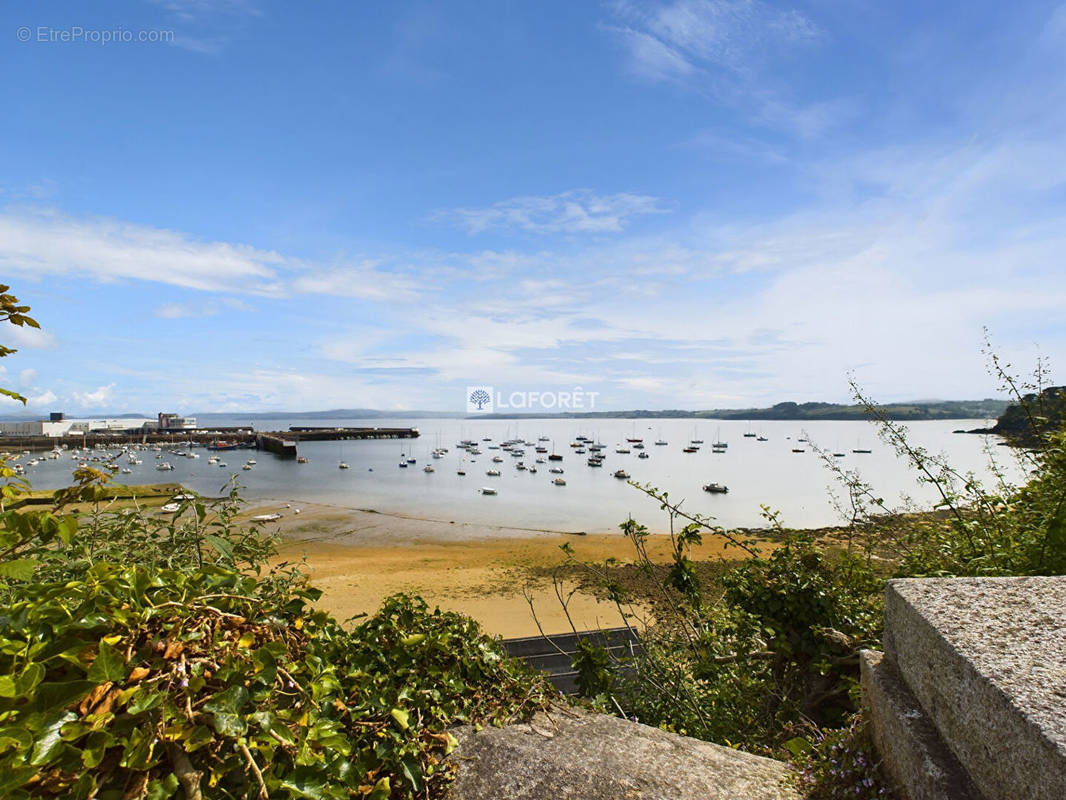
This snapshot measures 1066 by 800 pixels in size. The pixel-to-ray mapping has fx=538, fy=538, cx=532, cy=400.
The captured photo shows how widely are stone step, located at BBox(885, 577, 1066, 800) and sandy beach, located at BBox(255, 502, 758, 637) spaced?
8.19 metres

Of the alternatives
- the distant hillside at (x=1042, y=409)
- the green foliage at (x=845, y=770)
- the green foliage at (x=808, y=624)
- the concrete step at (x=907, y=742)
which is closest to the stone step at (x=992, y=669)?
the concrete step at (x=907, y=742)

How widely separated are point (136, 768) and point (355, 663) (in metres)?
1.10

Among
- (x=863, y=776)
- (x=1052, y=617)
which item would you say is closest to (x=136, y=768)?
(x=863, y=776)

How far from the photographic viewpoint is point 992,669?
1452mm

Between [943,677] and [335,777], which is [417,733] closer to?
[335,777]

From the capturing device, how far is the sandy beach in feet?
54.2

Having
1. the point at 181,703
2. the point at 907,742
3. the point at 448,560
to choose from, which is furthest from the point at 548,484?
the point at 181,703

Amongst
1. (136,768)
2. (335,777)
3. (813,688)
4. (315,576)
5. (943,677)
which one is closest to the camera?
(136,768)


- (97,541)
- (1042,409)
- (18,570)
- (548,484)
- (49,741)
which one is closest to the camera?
(49,741)

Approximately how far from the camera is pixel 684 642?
4.61 meters

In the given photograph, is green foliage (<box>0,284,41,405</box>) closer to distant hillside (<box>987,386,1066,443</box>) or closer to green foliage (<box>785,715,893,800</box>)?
green foliage (<box>785,715,893,800</box>)

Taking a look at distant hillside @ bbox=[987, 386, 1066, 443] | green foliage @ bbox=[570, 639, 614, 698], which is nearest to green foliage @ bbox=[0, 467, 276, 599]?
green foliage @ bbox=[570, 639, 614, 698]

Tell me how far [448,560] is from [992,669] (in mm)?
24716

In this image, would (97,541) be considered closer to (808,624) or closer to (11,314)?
(11,314)
